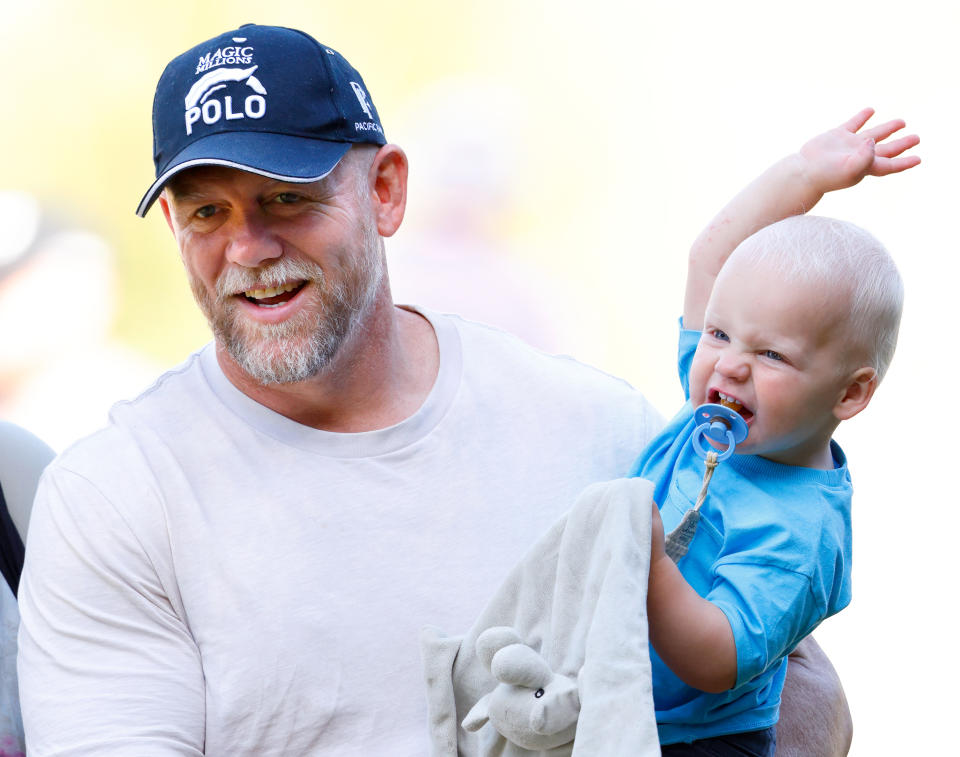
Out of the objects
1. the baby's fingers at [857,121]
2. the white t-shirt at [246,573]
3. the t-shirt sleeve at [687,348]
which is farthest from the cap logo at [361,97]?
the baby's fingers at [857,121]

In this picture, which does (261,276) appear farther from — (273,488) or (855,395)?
(855,395)

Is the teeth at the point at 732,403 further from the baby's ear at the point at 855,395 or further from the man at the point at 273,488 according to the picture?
the man at the point at 273,488

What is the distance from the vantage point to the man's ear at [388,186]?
5.69 feet

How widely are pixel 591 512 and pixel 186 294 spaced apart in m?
3.59

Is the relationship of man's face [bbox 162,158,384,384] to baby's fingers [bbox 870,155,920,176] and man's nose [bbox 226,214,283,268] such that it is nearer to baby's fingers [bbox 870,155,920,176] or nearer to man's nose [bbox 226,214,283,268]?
man's nose [bbox 226,214,283,268]

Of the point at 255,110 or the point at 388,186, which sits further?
the point at 388,186

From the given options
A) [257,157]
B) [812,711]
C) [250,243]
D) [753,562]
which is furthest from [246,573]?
[812,711]

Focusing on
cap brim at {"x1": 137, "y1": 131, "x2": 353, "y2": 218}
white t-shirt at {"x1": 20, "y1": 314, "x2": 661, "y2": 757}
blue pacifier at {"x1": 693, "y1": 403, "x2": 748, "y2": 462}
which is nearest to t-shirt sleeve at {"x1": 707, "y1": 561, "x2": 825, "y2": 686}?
blue pacifier at {"x1": 693, "y1": 403, "x2": 748, "y2": 462}

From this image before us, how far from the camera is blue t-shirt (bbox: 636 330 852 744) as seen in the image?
1.27 meters

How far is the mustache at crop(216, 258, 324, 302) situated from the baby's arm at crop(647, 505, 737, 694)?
2.05ft

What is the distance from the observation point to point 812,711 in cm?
→ 182

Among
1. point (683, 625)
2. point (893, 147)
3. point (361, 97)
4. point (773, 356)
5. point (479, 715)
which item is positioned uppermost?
point (361, 97)

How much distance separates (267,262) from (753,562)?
744 millimetres

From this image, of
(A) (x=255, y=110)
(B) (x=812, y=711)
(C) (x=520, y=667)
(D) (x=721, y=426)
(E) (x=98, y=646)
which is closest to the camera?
(C) (x=520, y=667)
